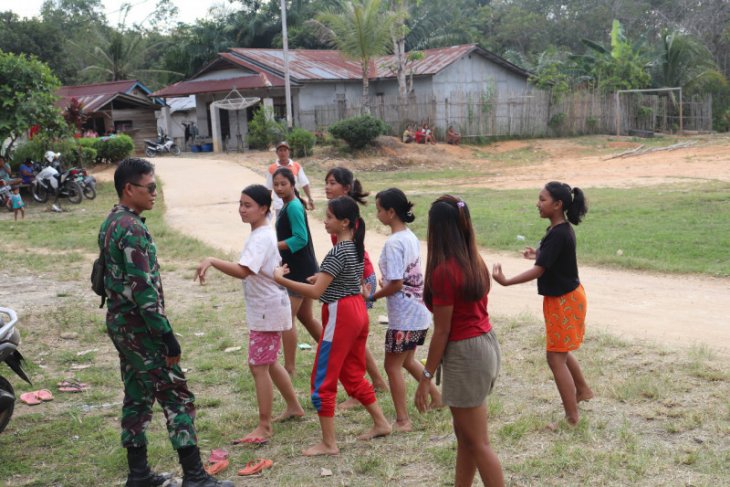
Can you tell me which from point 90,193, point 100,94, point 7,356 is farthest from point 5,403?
point 100,94

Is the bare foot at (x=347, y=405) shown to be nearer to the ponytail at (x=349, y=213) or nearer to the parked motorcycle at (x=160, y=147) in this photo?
the ponytail at (x=349, y=213)

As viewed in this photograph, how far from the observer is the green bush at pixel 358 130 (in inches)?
1074

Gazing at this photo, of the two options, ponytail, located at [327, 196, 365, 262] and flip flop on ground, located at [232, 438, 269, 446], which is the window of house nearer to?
flip flop on ground, located at [232, 438, 269, 446]

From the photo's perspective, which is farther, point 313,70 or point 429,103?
point 313,70

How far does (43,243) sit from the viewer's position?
12.9m

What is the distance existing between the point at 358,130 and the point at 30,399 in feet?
73.4

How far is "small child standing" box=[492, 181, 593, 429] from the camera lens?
176 inches

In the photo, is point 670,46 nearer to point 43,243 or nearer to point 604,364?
point 43,243

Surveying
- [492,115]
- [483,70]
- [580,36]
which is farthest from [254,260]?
[580,36]

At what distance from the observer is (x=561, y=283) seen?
4508mm

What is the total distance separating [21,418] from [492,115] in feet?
96.8

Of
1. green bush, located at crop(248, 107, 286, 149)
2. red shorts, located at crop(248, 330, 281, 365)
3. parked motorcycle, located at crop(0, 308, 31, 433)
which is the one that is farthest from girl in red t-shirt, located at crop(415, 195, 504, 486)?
green bush, located at crop(248, 107, 286, 149)

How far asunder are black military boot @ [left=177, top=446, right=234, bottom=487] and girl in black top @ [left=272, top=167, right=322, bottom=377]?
5.37 feet

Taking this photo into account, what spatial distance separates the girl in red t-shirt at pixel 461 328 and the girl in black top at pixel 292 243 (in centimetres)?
212
